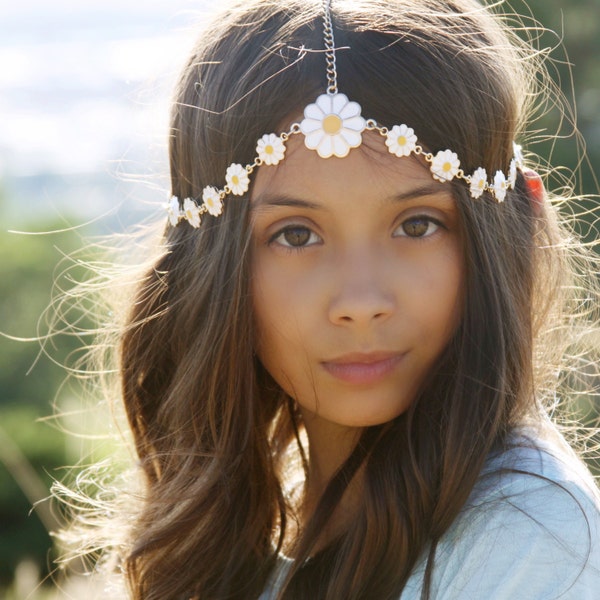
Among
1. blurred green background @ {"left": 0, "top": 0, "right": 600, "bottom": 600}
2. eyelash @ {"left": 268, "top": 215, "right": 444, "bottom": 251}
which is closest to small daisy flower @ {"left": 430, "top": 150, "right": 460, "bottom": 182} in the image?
eyelash @ {"left": 268, "top": 215, "right": 444, "bottom": 251}

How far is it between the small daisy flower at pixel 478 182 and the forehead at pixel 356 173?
6 cm

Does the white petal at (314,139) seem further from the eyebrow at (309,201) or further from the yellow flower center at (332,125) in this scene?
the eyebrow at (309,201)

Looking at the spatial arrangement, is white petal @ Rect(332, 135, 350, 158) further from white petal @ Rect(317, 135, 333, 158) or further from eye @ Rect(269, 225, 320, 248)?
eye @ Rect(269, 225, 320, 248)

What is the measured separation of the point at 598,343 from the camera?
3.06 metres

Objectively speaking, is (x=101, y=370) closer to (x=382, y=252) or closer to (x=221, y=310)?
(x=221, y=310)

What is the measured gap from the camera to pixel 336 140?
2.16 metres

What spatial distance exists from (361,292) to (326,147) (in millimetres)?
326

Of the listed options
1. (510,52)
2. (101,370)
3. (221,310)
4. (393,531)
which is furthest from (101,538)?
(510,52)

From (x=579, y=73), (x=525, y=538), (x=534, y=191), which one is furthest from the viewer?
(x=579, y=73)

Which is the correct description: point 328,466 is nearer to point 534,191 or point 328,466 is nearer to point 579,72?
point 534,191

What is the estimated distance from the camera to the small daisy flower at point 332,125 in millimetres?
2158

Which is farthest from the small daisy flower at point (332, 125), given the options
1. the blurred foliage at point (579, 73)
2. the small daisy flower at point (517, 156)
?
the blurred foliage at point (579, 73)

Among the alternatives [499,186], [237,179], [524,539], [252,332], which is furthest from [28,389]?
[524,539]

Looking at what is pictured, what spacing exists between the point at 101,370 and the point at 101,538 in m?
0.48
